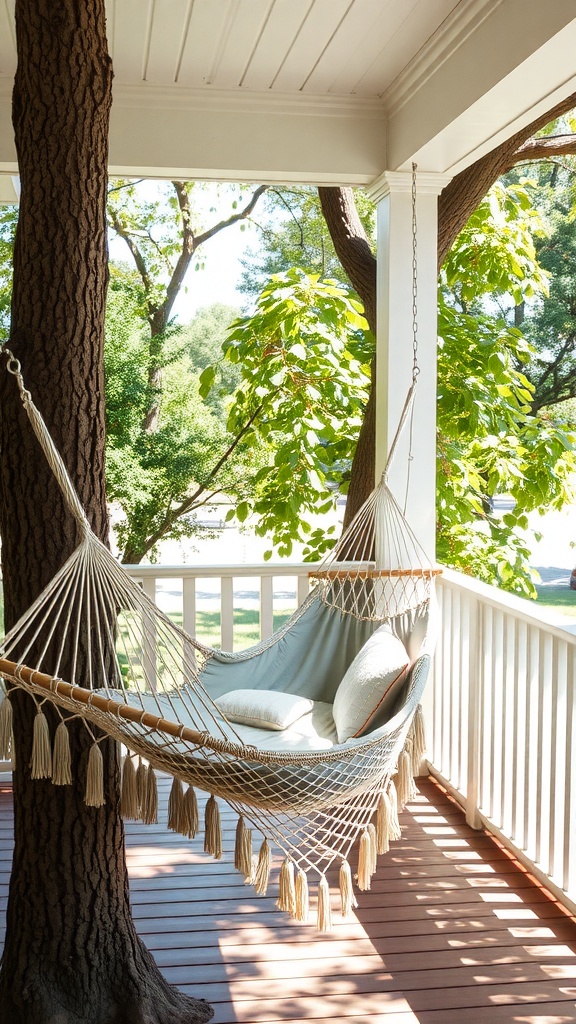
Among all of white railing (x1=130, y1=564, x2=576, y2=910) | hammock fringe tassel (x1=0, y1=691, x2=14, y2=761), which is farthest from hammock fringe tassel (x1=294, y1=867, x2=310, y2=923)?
white railing (x1=130, y1=564, x2=576, y2=910)

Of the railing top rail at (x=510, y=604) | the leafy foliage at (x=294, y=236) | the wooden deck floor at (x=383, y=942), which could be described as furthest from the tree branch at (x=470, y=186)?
the leafy foliage at (x=294, y=236)

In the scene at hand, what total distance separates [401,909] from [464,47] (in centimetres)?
235

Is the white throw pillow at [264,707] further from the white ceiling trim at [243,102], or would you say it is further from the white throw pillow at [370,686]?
the white ceiling trim at [243,102]

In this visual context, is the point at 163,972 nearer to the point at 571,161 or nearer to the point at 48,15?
the point at 48,15

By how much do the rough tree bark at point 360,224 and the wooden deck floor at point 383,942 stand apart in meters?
1.70

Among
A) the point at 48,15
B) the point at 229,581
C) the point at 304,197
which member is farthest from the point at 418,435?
the point at 304,197

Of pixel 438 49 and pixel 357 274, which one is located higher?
pixel 438 49

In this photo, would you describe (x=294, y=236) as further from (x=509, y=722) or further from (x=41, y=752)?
(x=41, y=752)

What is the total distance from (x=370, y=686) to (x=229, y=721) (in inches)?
16.5

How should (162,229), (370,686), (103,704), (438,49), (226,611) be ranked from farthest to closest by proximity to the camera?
(162,229) → (226,611) → (438,49) → (370,686) → (103,704)

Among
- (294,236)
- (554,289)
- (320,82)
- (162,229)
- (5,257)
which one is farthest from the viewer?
(554,289)

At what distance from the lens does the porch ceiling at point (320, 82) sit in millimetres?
2416

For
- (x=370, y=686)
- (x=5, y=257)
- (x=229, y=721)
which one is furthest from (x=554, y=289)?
(x=229, y=721)

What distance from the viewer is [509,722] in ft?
9.18
